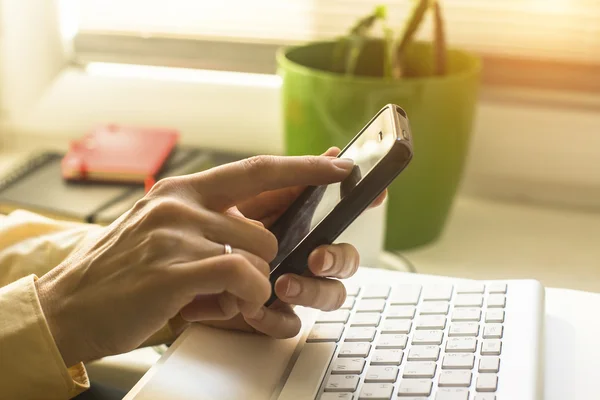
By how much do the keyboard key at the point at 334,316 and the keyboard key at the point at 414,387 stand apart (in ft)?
0.29

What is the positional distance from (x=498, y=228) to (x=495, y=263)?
0.09 meters

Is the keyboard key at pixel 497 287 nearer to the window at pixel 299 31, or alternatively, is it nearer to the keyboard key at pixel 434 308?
the keyboard key at pixel 434 308

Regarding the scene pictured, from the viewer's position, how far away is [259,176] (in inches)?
19.5

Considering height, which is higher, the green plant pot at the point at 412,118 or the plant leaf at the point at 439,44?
the plant leaf at the point at 439,44

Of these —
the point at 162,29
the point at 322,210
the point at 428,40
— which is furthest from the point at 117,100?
the point at 322,210

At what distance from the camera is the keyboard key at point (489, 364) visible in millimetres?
438

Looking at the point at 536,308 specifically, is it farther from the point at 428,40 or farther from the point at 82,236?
the point at 428,40

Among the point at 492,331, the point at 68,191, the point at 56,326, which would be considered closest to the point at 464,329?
the point at 492,331

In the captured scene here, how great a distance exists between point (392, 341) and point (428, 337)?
22 millimetres

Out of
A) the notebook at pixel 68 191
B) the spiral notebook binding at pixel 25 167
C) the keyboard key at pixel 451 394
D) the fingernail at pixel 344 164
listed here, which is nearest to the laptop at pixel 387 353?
the keyboard key at pixel 451 394

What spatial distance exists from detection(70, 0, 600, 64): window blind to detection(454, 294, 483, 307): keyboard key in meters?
0.46

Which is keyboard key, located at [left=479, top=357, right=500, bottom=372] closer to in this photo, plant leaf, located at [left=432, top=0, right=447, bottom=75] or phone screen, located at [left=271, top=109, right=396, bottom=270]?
phone screen, located at [left=271, top=109, right=396, bottom=270]

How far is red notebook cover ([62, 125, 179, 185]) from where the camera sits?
2.97 ft

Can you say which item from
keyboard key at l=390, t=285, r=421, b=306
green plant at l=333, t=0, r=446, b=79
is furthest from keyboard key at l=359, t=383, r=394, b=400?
green plant at l=333, t=0, r=446, b=79
